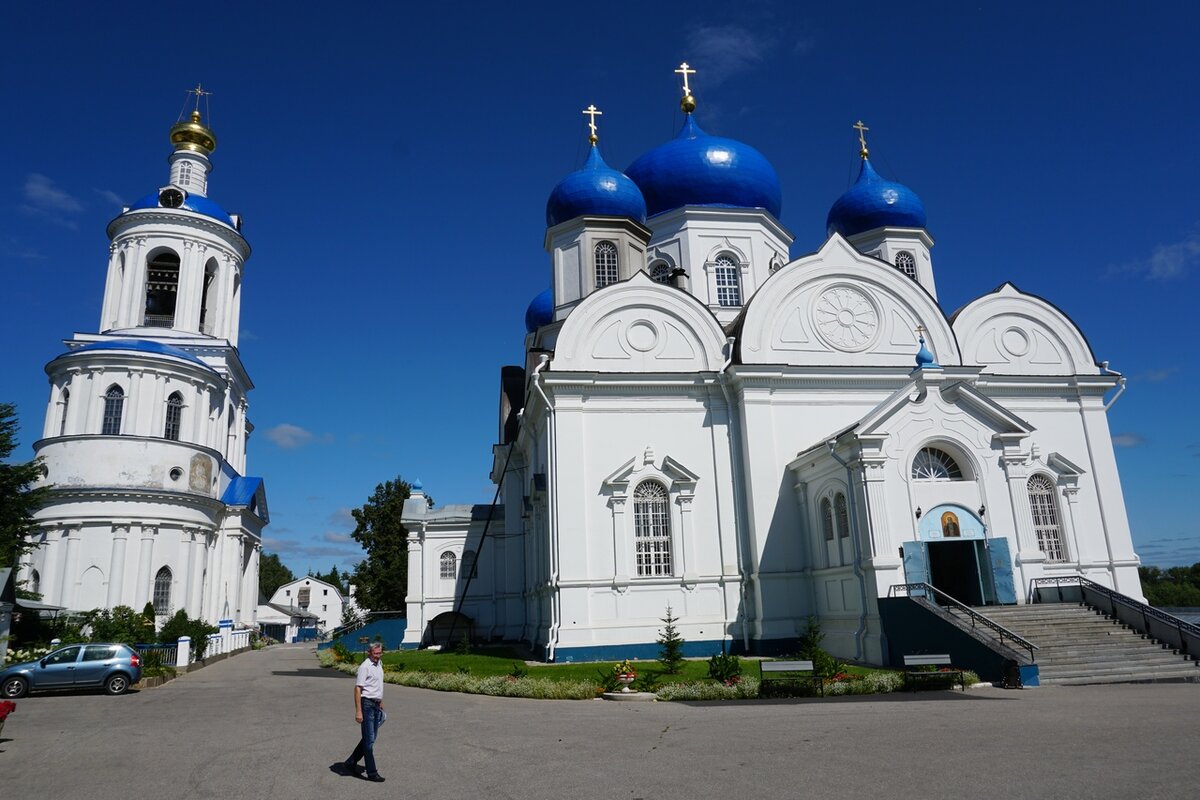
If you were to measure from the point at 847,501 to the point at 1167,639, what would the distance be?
6.44 meters

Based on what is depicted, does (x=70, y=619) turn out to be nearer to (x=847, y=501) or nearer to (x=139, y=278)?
(x=139, y=278)

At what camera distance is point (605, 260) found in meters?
25.4

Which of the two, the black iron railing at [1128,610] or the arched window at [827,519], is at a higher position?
→ the arched window at [827,519]

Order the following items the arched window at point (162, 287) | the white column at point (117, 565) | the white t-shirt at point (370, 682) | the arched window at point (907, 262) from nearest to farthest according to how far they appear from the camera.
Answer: the white t-shirt at point (370, 682) < the arched window at point (907, 262) < the white column at point (117, 565) < the arched window at point (162, 287)

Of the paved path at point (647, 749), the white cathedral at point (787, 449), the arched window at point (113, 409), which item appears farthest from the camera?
the arched window at point (113, 409)

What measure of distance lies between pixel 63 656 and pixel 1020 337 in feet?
82.6

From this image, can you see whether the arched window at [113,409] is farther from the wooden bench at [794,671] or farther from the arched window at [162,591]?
the wooden bench at [794,671]

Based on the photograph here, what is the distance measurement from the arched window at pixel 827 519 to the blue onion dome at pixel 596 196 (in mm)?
11011

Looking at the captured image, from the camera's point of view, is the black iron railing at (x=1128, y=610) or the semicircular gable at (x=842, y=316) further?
the semicircular gable at (x=842, y=316)

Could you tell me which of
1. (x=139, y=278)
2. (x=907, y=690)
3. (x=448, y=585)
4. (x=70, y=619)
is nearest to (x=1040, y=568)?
(x=907, y=690)

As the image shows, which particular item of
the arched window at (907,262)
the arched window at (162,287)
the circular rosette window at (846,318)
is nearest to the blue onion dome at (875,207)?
the arched window at (907,262)

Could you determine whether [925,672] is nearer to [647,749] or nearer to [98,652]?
[647,749]

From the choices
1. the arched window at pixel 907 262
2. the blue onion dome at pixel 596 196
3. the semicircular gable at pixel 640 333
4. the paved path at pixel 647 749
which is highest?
the blue onion dome at pixel 596 196

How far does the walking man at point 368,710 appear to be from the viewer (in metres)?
7.85
